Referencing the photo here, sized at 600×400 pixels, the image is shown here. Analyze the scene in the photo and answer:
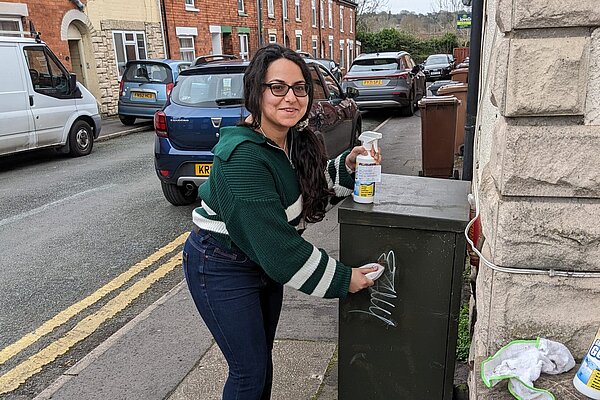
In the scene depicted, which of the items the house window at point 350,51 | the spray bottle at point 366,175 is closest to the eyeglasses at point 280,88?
the spray bottle at point 366,175

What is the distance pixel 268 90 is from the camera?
190cm

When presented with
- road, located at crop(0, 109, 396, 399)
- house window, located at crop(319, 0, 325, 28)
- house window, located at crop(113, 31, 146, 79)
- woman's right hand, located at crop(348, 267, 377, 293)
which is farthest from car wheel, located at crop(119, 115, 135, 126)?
house window, located at crop(319, 0, 325, 28)

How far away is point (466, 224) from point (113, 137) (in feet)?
38.4

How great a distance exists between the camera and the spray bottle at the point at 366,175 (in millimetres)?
2086

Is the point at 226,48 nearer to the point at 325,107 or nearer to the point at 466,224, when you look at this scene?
the point at 325,107

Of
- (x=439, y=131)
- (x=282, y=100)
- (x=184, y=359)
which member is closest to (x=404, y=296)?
(x=282, y=100)

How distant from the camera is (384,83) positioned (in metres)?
13.5

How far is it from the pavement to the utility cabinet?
615 mm


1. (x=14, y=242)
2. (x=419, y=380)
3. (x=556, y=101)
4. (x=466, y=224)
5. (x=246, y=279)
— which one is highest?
(x=556, y=101)

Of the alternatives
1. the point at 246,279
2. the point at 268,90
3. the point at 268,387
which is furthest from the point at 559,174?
the point at 268,387

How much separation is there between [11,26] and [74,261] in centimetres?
1076

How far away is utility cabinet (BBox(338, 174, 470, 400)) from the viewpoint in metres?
2.01

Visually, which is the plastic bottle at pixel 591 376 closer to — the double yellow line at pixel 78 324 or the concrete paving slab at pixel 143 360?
the concrete paving slab at pixel 143 360

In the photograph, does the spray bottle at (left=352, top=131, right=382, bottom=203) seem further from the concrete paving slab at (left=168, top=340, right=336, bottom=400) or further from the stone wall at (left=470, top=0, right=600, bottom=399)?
the concrete paving slab at (left=168, top=340, right=336, bottom=400)
